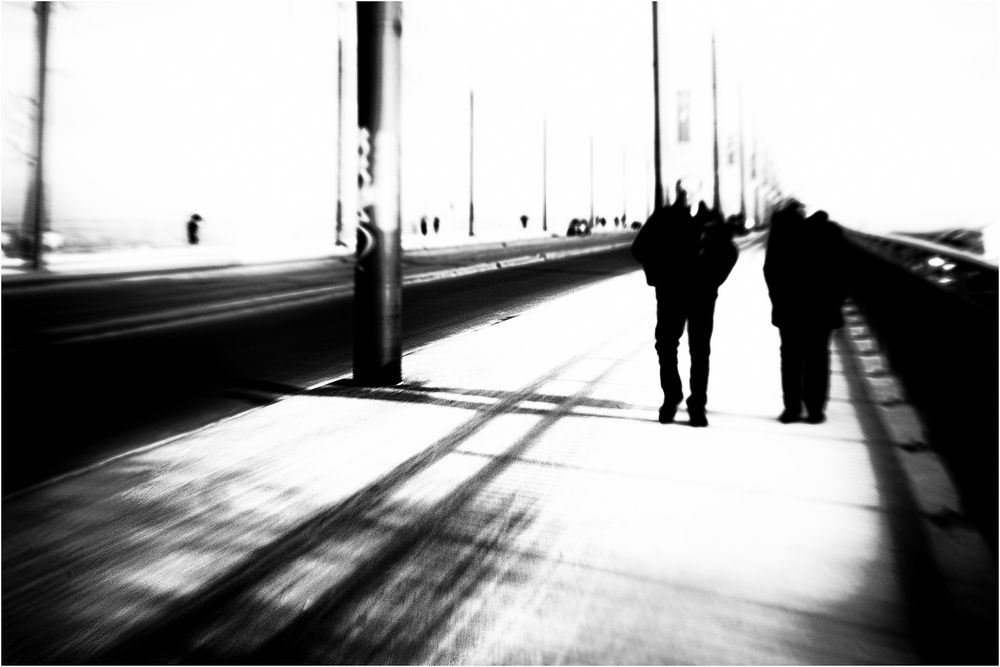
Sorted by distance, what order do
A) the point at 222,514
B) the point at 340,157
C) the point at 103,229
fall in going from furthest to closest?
the point at 103,229 < the point at 340,157 < the point at 222,514

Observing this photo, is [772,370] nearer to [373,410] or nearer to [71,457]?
[373,410]

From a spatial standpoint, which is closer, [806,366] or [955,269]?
[955,269]

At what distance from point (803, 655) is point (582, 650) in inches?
28.8

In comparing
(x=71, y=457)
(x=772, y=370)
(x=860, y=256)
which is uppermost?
(x=860, y=256)

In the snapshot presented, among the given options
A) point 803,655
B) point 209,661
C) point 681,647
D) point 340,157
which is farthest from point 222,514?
point 340,157

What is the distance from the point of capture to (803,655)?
9.09 feet

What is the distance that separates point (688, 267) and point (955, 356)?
1716mm

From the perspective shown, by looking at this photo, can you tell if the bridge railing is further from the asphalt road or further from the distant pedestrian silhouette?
the distant pedestrian silhouette

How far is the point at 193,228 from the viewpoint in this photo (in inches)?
1646

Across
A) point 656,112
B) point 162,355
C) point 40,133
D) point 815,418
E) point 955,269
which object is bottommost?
point 815,418

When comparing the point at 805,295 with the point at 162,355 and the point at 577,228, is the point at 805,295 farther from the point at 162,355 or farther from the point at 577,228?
the point at 577,228

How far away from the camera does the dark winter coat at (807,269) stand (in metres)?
5.89

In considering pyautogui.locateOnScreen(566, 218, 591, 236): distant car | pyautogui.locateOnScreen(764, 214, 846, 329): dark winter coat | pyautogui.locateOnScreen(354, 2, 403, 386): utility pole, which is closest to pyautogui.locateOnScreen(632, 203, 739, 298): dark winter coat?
pyautogui.locateOnScreen(764, 214, 846, 329): dark winter coat

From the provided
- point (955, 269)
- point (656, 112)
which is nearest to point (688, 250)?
point (955, 269)
